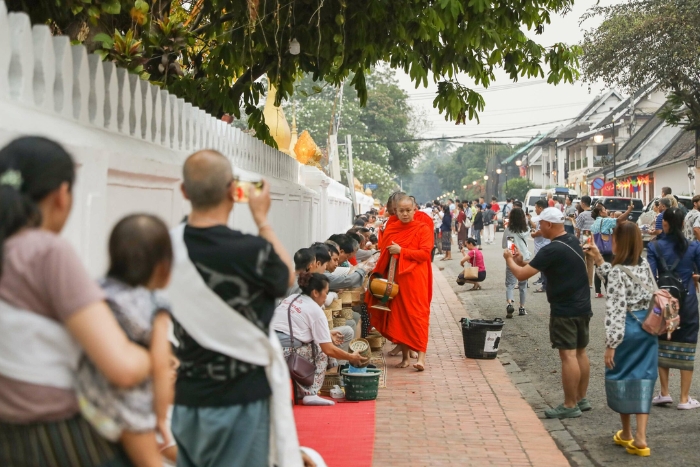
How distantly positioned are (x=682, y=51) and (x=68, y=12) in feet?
85.0

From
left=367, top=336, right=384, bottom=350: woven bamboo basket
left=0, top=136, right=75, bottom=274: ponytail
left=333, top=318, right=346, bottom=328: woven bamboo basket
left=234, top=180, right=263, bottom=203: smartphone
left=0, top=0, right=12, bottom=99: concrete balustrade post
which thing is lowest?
left=367, top=336, right=384, bottom=350: woven bamboo basket

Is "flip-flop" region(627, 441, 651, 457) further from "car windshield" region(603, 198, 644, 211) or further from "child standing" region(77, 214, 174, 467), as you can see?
"car windshield" region(603, 198, 644, 211)

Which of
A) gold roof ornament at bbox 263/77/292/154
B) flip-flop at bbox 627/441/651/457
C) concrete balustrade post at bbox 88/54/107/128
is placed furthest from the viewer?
gold roof ornament at bbox 263/77/292/154

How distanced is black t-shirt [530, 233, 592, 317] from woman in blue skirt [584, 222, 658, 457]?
2.97 ft

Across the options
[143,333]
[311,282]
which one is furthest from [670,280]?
[143,333]

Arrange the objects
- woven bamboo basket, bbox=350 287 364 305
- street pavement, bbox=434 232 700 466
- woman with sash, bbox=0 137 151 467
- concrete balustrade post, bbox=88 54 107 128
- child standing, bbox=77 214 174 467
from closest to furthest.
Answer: woman with sash, bbox=0 137 151 467 < child standing, bbox=77 214 174 467 < concrete balustrade post, bbox=88 54 107 128 < street pavement, bbox=434 232 700 466 < woven bamboo basket, bbox=350 287 364 305

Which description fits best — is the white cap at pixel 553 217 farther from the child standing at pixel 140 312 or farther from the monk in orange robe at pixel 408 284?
the child standing at pixel 140 312

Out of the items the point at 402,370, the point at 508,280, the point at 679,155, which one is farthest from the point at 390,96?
the point at 402,370

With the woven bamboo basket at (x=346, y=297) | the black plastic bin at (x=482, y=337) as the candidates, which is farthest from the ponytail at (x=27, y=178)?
the black plastic bin at (x=482, y=337)

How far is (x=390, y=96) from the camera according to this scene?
72375 millimetres

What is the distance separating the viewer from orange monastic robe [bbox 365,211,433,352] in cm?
1060

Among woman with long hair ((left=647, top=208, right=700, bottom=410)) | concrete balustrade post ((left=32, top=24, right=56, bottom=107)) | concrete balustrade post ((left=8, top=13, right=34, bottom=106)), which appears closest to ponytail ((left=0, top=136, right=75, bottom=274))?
concrete balustrade post ((left=8, top=13, right=34, bottom=106))

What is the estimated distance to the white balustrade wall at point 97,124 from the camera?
3965mm

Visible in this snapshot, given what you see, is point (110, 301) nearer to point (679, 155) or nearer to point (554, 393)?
point (554, 393)
